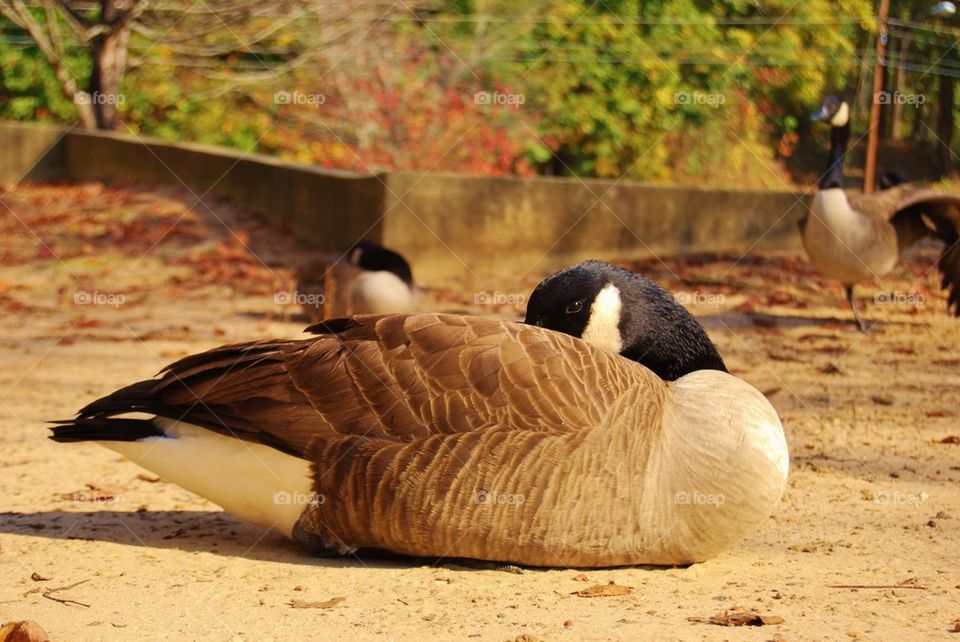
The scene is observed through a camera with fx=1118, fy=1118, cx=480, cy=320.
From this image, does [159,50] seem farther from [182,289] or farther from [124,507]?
[124,507]

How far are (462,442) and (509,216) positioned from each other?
6665 mm

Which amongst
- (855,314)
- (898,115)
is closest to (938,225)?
(855,314)

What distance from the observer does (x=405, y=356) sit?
145 inches

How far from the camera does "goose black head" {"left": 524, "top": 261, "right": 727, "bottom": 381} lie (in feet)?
13.2

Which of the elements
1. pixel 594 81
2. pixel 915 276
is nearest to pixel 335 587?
pixel 915 276

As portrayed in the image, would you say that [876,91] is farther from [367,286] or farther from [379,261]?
[367,286]

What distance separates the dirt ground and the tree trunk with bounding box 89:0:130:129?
21.2ft

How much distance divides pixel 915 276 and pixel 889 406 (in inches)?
181

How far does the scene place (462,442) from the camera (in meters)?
3.50

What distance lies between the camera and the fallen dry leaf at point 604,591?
3396mm

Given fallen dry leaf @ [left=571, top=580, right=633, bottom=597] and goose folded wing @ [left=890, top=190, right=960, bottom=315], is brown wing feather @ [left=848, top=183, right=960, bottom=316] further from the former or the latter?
fallen dry leaf @ [left=571, top=580, right=633, bottom=597]

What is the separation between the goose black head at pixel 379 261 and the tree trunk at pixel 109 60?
8465 millimetres

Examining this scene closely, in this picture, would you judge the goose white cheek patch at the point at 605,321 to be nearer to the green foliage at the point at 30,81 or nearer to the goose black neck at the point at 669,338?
the goose black neck at the point at 669,338

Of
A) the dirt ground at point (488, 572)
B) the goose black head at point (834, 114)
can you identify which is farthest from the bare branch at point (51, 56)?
the goose black head at point (834, 114)
